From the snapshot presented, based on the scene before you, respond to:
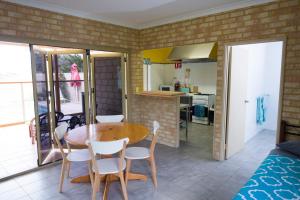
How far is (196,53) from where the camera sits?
4.91 metres

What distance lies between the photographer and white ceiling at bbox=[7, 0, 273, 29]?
9.93 feet

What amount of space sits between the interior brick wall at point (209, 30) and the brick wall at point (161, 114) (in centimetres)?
90

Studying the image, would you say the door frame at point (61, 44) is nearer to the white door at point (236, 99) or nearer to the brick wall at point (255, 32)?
the brick wall at point (255, 32)

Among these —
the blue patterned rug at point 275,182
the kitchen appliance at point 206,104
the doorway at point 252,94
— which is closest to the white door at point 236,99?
the doorway at point 252,94

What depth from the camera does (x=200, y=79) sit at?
6.68m

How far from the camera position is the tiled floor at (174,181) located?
97.6 inches

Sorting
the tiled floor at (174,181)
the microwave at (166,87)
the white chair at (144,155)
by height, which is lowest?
the tiled floor at (174,181)

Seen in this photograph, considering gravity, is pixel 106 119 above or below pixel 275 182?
above

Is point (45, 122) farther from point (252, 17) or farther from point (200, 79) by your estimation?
point (200, 79)

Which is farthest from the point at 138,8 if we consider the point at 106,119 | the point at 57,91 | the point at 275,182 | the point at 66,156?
the point at 275,182

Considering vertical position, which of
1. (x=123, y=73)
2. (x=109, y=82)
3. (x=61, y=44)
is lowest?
(x=109, y=82)

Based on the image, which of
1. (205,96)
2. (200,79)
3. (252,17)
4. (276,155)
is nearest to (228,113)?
(276,155)

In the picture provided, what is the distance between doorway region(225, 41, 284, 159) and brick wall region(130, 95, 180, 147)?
3.50ft

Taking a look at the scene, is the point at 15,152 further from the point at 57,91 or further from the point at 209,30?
the point at 209,30
